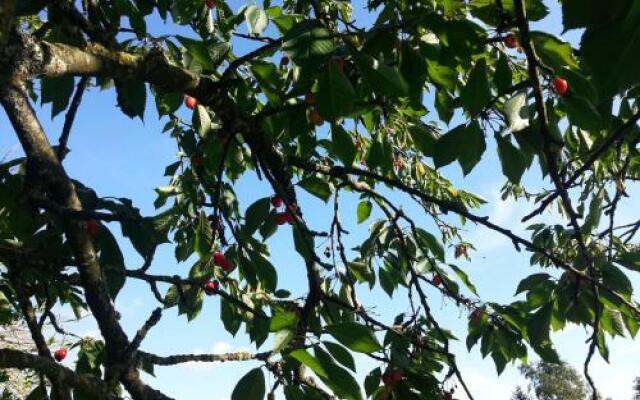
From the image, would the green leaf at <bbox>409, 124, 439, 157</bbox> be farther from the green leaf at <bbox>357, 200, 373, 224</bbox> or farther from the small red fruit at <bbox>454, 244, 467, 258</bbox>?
the small red fruit at <bbox>454, 244, 467, 258</bbox>

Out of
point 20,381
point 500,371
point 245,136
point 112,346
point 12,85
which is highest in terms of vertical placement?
point 20,381

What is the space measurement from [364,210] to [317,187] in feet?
1.72

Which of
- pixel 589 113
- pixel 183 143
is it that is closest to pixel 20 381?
pixel 183 143

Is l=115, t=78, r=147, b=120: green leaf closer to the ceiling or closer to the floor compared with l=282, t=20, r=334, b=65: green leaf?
closer to the ceiling

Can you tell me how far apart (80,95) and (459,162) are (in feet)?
3.62

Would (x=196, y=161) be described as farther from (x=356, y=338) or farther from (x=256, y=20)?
(x=356, y=338)

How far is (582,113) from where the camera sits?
1339 mm

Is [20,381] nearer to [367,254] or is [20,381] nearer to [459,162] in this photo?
[367,254]

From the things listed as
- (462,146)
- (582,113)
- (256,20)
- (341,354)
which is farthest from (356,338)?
(256,20)

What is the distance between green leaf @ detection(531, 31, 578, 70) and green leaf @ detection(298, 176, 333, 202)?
0.88 metres

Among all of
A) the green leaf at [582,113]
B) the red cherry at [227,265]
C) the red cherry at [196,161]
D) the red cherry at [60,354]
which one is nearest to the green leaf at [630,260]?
the green leaf at [582,113]

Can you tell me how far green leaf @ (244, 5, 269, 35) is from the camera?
1.87 m

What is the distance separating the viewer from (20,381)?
9594mm

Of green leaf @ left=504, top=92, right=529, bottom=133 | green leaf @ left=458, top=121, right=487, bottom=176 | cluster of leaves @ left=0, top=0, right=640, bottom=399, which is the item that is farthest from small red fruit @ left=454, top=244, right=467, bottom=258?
green leaf @ left=504, top=92, right=529, bottom=133
